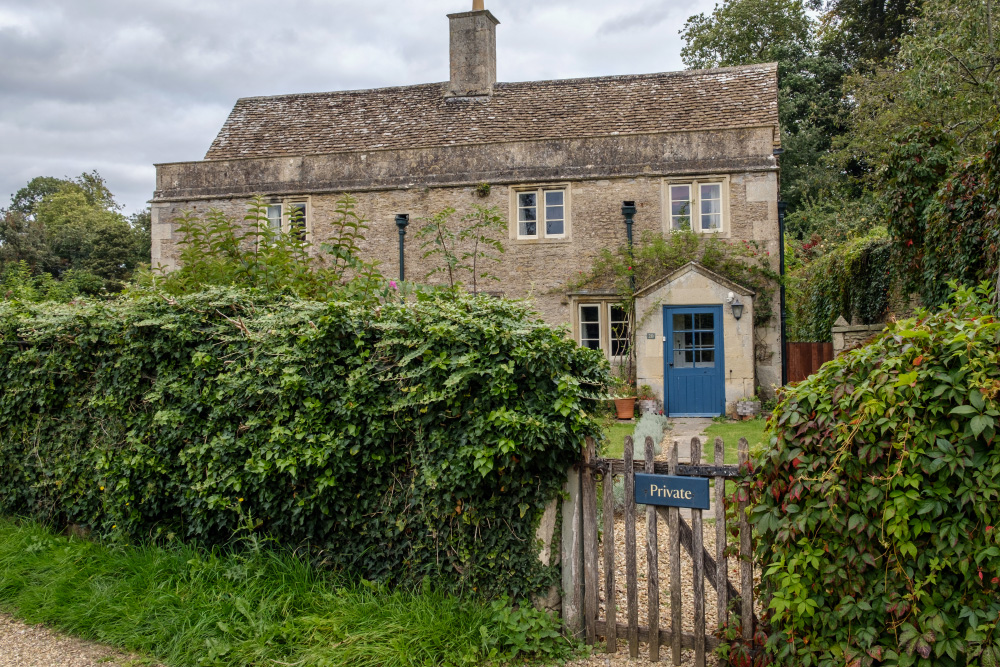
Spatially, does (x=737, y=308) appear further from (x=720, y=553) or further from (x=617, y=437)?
(x=720, y=553)

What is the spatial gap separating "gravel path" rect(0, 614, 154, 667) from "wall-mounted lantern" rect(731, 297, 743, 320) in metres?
11.7

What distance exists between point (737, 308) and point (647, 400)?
7.97 feet

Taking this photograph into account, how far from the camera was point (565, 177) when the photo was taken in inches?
611

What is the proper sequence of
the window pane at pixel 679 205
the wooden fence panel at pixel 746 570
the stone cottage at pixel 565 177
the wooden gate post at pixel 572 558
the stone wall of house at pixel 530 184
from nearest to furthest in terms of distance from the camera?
1. the wooden fence panel at pixel 746 570
2. the wooden gate post at pixel 572 558
3. the stone cottage at pixel 565 177
4. the stone wall of house at pixel 530 184
5. the window pane at pixel 679 205

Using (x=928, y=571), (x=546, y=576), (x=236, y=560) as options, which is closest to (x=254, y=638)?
(x=236, y=560)

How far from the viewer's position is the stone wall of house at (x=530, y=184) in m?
14.7

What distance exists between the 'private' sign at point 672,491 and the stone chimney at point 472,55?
53.2 feet

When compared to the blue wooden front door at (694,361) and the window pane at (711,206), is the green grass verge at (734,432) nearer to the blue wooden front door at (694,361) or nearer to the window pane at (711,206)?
the blue wooden front door at (694,361)

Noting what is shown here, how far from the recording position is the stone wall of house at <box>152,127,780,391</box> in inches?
578

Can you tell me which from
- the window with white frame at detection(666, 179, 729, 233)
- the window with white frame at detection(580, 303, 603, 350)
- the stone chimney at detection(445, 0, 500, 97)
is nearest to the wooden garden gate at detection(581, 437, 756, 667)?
the window with white frame at detection(580, 303, 603, 350)

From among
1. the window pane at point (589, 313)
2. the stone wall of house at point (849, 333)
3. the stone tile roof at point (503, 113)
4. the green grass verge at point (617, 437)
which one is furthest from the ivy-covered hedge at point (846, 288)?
the green grass verge at point (617, 437)

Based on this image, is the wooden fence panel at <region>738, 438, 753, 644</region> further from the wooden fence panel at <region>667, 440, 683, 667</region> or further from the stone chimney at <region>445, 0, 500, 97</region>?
the stone chimney at <region>445, 0, 500, 97</region>

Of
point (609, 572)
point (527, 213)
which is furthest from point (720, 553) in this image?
point (527, 213)

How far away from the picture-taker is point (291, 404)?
4.82 metres
